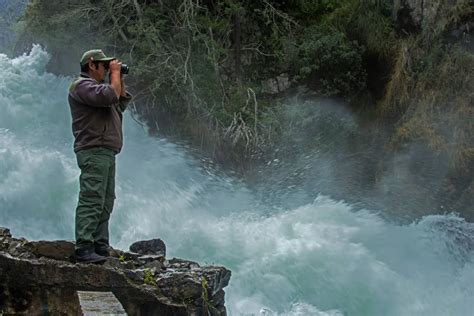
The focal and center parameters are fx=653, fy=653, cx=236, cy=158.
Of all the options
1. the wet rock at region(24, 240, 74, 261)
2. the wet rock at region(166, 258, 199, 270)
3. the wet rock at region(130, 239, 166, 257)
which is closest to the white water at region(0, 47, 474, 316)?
the wet rock at region(130, 239, 166, 257)

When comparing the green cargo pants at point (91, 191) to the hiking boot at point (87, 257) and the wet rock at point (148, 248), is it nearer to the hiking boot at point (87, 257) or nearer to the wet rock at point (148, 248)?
the hiking boot at point (87, 257)

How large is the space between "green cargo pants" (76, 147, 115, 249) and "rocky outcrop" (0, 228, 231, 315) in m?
0.22

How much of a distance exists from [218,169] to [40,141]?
320cm

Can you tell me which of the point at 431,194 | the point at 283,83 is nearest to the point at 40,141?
the point at 283,83

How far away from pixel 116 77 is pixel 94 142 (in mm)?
476

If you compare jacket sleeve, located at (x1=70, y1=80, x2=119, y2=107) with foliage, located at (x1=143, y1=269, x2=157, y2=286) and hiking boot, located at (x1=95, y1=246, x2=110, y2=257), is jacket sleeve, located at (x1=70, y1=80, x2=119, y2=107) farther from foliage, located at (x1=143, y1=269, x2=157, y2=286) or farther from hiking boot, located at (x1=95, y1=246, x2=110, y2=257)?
foliage, located at (x1=143, y1=269, x2=157, y2=286)

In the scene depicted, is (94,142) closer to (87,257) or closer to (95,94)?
(95,94)

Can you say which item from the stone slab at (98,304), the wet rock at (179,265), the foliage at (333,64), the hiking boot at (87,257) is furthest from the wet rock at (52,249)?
the foliage at (333,64)

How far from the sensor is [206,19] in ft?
41.3

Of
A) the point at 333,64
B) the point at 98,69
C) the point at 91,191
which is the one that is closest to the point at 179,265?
the point at 91,191

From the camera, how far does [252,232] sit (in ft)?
30.4

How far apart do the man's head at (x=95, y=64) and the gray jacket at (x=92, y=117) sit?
0.10 m

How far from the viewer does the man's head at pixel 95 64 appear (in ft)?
15.3

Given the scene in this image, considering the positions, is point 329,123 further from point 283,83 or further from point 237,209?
point 237,209
